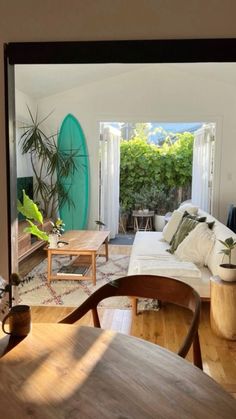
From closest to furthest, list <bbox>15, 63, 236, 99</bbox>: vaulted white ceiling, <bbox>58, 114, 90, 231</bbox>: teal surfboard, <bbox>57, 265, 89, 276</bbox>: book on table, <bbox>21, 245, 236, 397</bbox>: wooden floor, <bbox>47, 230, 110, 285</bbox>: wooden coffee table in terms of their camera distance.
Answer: <bbox>21, 245, 236, 397</bbox>: wooden floor → <bbox>47, 230, 110, 285</bbox>: wooden coffee table → <bbox>57, 265, 89, 276</bbox>: book on table → <bbox>15, 63, 236, 99</bbox>: vaulted white ceiling → <bbox>58, 114, 90, 231</bbox>: teal surfboard

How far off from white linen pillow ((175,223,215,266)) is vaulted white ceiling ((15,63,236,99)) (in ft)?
8.57

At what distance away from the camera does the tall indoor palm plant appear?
5914 millimetres

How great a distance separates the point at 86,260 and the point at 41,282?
663mm

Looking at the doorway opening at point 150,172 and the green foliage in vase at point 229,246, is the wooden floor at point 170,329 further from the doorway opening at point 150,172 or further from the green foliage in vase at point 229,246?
the doorway opening at point 150,172

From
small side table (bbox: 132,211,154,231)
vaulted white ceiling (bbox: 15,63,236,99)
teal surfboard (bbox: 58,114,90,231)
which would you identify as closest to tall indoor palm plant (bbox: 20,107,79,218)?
teal surfboard (bbox: 58,114,90,231)

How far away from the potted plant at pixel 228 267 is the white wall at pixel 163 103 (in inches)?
124

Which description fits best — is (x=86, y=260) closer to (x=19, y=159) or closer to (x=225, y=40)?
(x=19, y=159)

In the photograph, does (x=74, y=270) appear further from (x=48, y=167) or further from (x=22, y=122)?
(x=22, y=122)

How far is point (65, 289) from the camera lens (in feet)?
13.4

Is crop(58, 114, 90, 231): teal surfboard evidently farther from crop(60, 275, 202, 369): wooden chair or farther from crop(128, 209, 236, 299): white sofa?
crop(60, 275, 202, 369): wooden chair

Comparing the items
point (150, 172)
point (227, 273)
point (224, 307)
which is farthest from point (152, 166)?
point (224, 307)

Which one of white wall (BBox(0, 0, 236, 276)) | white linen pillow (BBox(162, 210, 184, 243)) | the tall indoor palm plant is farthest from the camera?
the tall indoor palm plant

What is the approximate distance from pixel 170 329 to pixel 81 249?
54.1 inches

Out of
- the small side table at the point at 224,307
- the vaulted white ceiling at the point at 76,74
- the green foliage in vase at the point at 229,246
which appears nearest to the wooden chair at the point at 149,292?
the small side table at the point at 224,307
